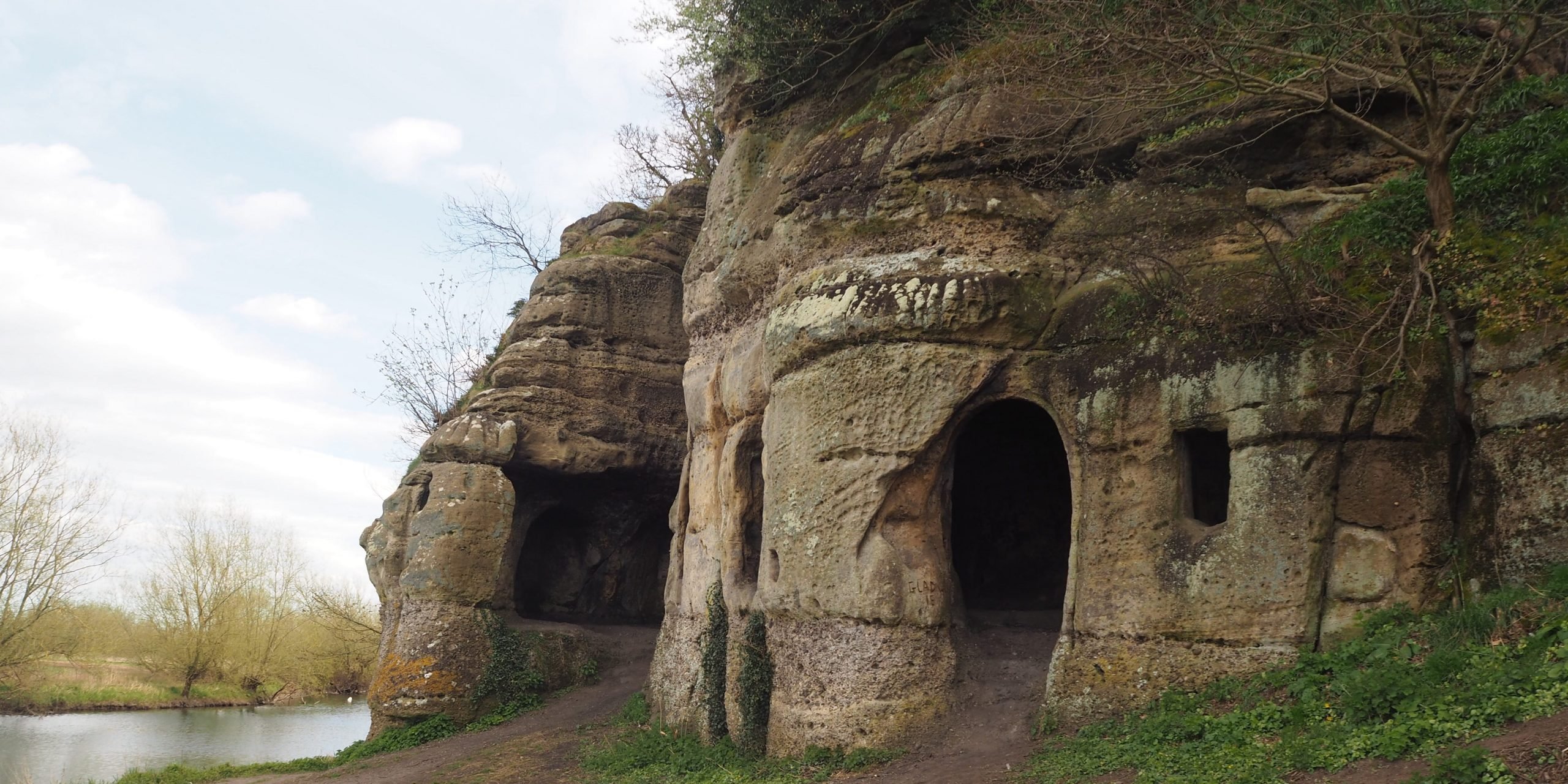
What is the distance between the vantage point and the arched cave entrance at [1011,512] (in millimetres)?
14445

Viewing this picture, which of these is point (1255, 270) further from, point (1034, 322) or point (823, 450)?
point (823, 450)

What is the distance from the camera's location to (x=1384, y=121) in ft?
34.1

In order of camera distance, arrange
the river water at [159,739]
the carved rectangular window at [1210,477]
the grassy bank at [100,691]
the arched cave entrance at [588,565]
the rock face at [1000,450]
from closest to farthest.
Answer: the rock face at [1000,450] → the carved rectangular window at [1210,477] → the river water at [159,739] → the arched cave entrance at [588,565] → the grassy bank at [100,691]

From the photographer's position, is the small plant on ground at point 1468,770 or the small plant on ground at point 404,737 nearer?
the small plant on ground at point 1468,770

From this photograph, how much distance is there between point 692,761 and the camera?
12.4 m

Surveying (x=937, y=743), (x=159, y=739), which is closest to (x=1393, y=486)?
(x=937, y=743)

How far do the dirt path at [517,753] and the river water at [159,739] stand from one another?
6.00 m

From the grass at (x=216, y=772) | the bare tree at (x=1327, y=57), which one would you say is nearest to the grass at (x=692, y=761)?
the grass at (x=216, y=772)

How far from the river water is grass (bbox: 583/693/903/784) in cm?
964

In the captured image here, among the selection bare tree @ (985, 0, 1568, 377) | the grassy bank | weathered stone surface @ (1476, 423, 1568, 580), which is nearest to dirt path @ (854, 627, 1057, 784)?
weathered stone surface @ (1476, 423, 1568, 580)

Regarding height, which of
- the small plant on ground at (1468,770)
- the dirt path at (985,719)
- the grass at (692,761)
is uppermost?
the small plant on ground at (1468,770)

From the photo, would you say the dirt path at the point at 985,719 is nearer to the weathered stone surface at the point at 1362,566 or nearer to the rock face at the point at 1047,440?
the rock face at the point at 1047,440

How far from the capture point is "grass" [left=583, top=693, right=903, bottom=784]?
33.9 feet

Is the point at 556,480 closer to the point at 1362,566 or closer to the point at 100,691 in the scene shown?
the point at 1362,566
